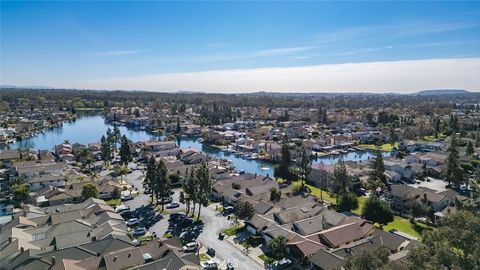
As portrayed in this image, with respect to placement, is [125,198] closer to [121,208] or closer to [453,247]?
[121,208]

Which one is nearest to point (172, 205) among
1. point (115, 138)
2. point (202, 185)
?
point (202, 185)

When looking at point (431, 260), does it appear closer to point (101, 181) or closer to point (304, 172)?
point (304, 172)

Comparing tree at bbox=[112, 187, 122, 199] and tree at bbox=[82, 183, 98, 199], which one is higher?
tree at bbox=[82, 183, 98, 199]

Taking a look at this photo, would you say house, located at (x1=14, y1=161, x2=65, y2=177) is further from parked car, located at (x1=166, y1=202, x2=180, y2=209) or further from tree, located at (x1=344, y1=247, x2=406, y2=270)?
tree, located at (x1=344, y1=247, x2=406, y2=270)

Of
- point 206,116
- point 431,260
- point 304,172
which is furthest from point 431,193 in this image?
point 206,116

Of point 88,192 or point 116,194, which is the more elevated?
point 88,192

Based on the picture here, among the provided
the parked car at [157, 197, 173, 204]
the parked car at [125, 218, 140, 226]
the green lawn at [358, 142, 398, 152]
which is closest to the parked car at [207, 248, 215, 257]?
the parked car at [125, 218, 140, 226]
